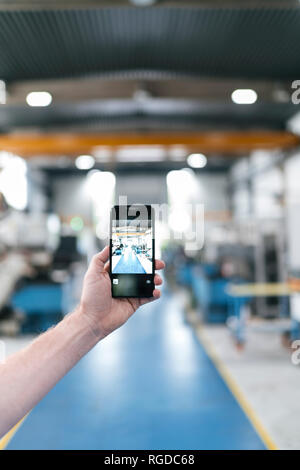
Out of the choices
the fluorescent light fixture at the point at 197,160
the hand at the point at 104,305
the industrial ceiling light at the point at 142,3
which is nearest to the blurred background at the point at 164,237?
the industrial ceiling light at the point at 142,3

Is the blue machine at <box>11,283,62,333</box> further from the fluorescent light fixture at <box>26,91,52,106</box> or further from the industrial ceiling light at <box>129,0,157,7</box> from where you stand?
the industrial ceiling light at <box>129,0,157,7</box>

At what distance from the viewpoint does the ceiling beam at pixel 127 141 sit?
6.69m

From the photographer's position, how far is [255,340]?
5.42 m

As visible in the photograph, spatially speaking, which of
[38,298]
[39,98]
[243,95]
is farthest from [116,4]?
[38,298]

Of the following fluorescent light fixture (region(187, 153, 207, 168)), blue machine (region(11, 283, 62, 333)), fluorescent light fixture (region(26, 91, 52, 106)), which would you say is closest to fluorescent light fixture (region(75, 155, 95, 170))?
fluorescent light fixture (region(187, 153, 207, 168))

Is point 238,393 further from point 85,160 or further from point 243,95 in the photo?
point 85,160

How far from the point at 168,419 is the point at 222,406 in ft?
1.63

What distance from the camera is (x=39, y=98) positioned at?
640 cm

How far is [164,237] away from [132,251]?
0.47 ft

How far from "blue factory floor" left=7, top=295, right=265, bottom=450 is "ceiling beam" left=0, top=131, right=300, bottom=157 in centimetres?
359

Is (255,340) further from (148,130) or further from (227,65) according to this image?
(148,130)

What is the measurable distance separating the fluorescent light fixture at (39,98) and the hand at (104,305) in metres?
5.91

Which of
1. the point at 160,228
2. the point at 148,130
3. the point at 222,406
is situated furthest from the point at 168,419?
the point at 148,130

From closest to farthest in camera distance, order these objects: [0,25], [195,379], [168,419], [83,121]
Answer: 1. [168,419]
2. [195,379]
3. [0,25]
4. [83,121]
